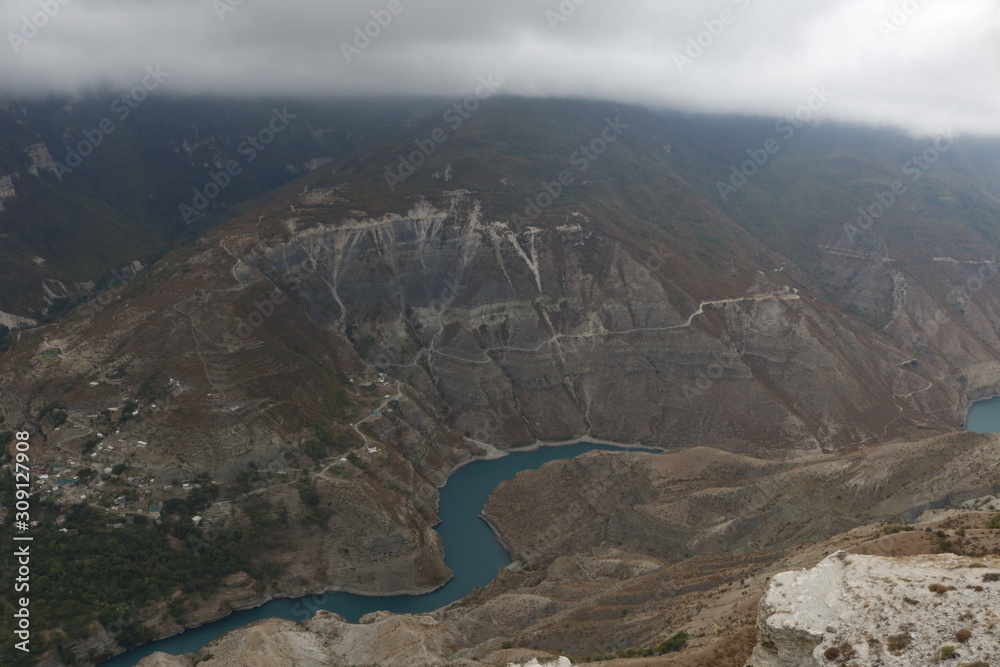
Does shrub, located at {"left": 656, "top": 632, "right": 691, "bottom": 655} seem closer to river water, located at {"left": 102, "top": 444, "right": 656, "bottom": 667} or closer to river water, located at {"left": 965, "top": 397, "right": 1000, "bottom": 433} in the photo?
river water, located at {"left": 102, "top": 444, "right": 656, "bottom": 667}

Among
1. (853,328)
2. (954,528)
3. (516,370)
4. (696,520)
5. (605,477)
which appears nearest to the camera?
(954,528)

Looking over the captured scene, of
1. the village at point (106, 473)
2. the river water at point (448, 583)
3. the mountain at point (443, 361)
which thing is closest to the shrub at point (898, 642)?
the mountain at point (443, 361)

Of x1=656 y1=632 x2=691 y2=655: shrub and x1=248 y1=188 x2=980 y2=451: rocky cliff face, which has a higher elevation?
x1=248 y1=188 x2=980 y2=451: rocky cliff face

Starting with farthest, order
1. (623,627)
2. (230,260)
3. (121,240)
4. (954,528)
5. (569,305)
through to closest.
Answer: (121,240) → (569,305) → (230,260) → (623,627) → (954,528)

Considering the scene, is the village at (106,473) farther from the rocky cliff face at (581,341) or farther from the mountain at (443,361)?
the rocky cliff face at (581,341)

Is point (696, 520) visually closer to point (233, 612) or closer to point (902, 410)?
point (233, 612)

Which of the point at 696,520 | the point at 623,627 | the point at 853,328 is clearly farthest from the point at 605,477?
the point at 853,328

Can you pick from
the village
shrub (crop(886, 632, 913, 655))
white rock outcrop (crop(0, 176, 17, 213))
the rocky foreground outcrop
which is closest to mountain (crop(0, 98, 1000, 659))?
the village

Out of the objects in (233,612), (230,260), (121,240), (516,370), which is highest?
(121,240)
